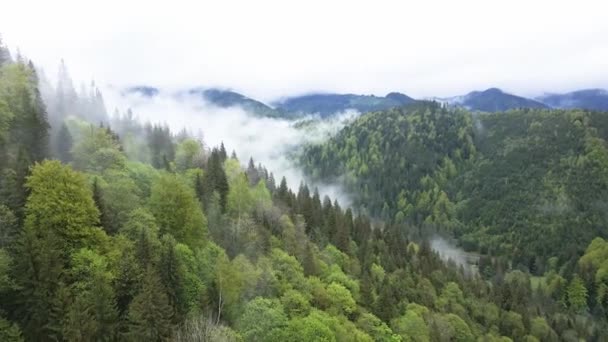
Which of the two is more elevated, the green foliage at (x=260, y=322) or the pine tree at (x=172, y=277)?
the pine tree at (x=172, y=277)

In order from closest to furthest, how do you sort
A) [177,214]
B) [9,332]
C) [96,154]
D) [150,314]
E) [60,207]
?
[9,332] → [150,314] → [60,207] → [177,214] → [96,154]

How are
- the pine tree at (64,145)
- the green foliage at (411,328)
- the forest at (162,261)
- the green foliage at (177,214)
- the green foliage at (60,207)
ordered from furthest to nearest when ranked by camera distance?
the pine tree at (64,145), the green foliage at (411,328), the green foliage at (177,214), the green foliage at (60,207), the forest at (162,261)

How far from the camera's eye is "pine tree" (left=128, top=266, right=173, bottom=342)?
54.0m

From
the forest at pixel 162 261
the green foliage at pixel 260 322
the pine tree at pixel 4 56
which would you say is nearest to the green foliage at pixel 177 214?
the forest at pixel 162 261

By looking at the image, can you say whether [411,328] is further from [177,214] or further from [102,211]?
[102,211]

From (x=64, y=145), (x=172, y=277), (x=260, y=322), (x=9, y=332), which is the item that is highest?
(x=64, y=145)

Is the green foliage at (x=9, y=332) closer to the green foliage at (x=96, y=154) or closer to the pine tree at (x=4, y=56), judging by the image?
the green foliage at (x=96, y=154)

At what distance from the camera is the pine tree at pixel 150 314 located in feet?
177

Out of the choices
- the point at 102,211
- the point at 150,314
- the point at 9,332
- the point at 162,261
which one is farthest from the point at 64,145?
the point at 150,314

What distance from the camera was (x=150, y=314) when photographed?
5481 centimetres

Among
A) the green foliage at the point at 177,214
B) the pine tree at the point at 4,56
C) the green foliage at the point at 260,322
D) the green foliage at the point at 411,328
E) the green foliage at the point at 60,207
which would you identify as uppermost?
the pine tree at the point at 4,56

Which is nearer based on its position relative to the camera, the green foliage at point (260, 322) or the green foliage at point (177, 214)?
the green foliage at point (260, 322)

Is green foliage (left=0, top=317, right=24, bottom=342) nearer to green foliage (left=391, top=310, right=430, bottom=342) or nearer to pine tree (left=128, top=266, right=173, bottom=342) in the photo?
pine tree (left=128, top=266, right=173, bottom=342)

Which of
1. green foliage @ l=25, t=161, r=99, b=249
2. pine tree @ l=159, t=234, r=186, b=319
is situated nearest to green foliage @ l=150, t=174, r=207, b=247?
pine tree @ l=159, t=234, r=186, b=319
